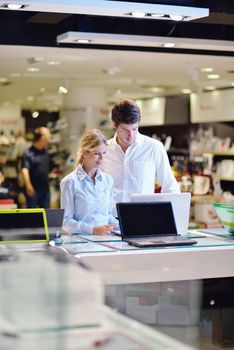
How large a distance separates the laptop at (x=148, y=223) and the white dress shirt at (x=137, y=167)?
38.2 inches

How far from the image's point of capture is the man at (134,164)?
216 inches

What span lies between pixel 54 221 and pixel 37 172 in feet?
25.1

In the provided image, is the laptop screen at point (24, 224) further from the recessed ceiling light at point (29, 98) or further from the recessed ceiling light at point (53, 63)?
the recessed ceiling light at point (29, 98)

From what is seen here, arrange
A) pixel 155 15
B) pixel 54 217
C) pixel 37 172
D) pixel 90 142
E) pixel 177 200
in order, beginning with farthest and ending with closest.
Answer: pixel 37 172
pixel 155 15
pixel 90 142
pixel 177 200
pixel 54 217

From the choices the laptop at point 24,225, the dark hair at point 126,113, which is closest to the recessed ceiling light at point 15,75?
the dark hair at point 126,113

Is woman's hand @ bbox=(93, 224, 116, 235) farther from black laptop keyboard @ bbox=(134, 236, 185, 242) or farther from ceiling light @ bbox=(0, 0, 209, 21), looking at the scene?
ceiling light @ bbox=(0, 0, 209, 21)

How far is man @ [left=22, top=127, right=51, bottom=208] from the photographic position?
12.0m

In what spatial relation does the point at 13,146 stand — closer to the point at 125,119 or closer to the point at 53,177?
the point at 53,177

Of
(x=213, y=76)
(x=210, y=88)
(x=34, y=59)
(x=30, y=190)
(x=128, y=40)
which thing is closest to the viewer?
(x=128, y=40)

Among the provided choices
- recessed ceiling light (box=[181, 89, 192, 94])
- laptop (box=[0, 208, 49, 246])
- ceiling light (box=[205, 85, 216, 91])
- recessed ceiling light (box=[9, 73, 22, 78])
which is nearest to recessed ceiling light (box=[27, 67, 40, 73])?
recessed ceiling light (box=[9, 73, 22, 78])

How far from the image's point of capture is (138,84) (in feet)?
42.6

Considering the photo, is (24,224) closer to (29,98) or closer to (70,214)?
(70,214)

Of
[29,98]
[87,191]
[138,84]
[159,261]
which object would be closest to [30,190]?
[138,84]

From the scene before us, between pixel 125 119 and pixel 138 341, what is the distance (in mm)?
3216
